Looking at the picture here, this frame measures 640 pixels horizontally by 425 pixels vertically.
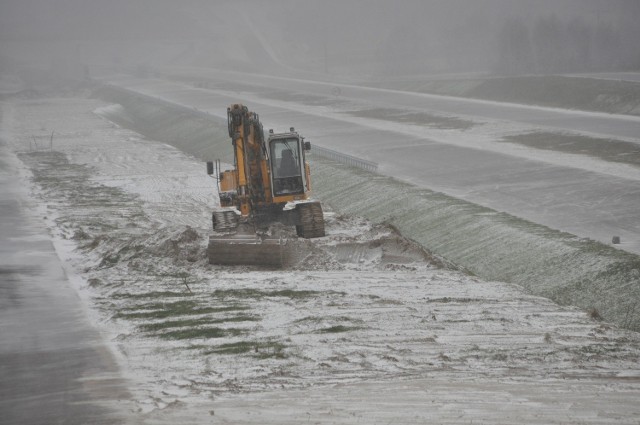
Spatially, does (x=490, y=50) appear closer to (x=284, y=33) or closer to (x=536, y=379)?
(x=284, y=33)

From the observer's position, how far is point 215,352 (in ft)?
54.6

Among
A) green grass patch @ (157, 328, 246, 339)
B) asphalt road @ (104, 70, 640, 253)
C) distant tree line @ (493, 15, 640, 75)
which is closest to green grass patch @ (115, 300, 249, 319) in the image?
green grass patch @ (157, 328, 246, 339)

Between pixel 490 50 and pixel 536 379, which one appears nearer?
pixel 536 379

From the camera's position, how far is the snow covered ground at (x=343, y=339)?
45.8 ft

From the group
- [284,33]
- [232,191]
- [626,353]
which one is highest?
[284,33]

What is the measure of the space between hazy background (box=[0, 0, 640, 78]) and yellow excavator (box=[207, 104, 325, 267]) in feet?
197

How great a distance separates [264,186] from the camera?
25328 millimetres

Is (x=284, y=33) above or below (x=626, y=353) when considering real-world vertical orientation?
above

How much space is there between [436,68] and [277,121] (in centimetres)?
4480

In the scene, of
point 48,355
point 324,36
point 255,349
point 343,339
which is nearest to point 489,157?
point 343,339

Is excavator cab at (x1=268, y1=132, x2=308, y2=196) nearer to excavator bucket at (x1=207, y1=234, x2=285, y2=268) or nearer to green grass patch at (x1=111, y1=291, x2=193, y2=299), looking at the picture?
excavator bucket at (x1=207, y1=234, x2=285, y2=268)

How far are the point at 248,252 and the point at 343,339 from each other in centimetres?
680

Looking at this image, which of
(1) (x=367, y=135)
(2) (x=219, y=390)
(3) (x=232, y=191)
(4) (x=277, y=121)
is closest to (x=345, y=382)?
(2) (x=219, y=390)

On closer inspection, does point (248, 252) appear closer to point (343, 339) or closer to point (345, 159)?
point (343, 339)
